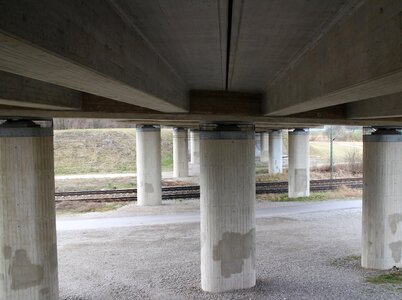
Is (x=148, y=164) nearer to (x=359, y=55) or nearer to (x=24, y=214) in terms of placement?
(x=24, y=214)

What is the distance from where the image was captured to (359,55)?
4.40 metres

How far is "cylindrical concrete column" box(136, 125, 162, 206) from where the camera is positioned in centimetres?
2809

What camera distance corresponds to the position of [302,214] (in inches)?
992

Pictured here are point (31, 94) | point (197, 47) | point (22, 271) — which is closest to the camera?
point (197, 47)

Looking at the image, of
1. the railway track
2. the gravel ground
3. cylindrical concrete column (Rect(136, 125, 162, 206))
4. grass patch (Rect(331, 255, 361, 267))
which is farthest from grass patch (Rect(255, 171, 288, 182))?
grass patch (Rect(331, 255, 361, 267))

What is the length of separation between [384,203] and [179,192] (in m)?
19.8

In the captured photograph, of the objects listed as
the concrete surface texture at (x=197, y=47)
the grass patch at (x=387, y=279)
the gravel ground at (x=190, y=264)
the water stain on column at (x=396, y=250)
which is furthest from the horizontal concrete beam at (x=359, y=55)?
the water stain on column at (x=396, y=250)

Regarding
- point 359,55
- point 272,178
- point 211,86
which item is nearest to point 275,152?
point 272,178

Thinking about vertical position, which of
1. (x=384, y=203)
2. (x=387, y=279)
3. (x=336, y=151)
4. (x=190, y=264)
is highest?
(x=336, y=151)

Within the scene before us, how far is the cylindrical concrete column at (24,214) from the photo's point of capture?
1166cm

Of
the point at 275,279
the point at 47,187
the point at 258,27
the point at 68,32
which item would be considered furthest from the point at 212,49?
the point at 275,279

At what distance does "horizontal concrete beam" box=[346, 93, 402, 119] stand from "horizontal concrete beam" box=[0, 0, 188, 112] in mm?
7249

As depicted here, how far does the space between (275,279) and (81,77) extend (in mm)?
12142

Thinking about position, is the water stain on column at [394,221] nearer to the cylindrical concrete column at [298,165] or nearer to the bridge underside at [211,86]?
the bridge underside at [211,86]
